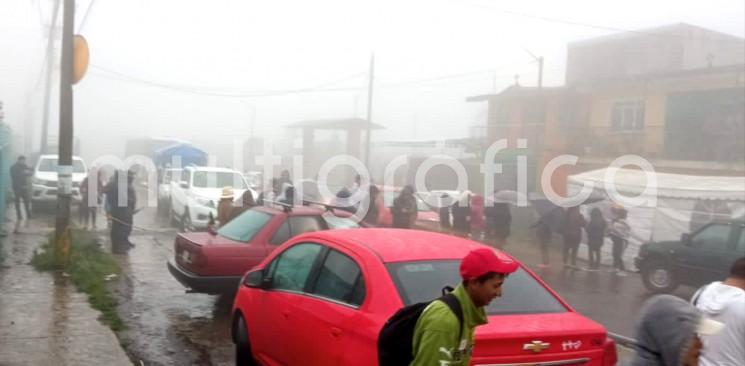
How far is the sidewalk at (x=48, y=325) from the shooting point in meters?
5.79

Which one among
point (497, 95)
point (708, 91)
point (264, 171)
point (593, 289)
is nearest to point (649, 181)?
point (593, 289)

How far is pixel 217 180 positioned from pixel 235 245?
32.2 ft

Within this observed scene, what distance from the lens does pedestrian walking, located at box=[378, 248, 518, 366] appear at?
2527 millimetres

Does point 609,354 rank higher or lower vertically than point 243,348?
higher

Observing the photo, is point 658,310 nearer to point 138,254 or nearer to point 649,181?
point 138,254

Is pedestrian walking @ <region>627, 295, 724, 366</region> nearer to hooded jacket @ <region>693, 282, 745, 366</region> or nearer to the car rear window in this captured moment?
hooded jacket @ <region>693, 282, 745, 366</region>

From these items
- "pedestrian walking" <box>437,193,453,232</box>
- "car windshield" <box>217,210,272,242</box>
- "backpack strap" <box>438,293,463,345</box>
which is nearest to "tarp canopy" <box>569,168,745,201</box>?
"pedestrian walking" <box>437,193,453,232</box>

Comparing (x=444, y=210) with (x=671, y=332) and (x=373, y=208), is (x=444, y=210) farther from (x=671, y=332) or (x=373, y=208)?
(x=671, y=332)

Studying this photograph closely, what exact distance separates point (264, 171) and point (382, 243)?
2011 centimetres

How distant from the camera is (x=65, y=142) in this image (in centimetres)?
1002

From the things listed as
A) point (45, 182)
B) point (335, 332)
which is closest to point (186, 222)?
point (45, 182)

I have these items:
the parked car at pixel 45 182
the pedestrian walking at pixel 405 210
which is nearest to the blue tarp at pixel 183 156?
the parked car at pixel 45 182

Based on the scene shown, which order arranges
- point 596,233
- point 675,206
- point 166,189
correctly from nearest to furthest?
point 596,233
point 675,206
point 166,189

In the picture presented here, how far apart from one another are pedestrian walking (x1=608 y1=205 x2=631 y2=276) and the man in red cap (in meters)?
11.9
